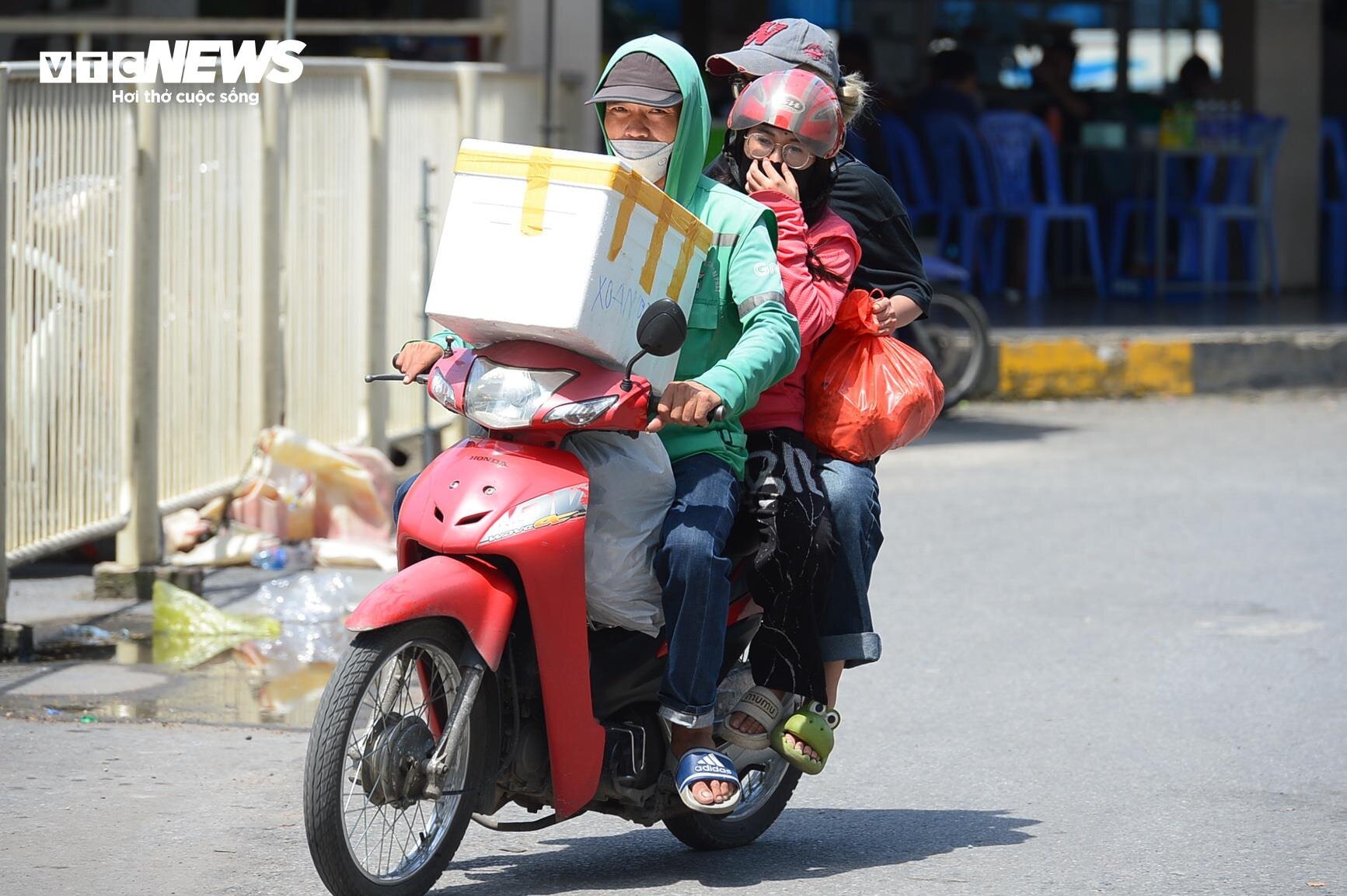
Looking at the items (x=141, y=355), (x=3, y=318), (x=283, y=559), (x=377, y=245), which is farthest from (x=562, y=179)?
(x=377, y=245)

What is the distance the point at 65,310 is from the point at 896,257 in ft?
11.1

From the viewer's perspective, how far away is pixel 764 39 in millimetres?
4609

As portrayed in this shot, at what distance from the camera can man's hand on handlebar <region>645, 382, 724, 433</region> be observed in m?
3.67

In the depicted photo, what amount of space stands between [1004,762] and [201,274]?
389 cm

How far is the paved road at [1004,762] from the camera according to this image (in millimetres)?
4191

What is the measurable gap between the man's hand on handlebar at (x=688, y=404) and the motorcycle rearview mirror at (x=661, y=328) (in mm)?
84

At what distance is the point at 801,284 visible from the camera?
4.16 metres

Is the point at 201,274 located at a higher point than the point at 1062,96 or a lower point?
lower

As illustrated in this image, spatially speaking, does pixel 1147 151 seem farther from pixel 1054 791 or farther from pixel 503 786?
pixel 503 786

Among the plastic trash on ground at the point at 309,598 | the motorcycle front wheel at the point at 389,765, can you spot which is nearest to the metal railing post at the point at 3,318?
the plastic trash on ground at the point at 309,598

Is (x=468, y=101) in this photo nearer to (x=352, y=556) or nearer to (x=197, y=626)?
(x=352, y=556)

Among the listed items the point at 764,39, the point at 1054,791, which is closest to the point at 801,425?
the point at 764,39

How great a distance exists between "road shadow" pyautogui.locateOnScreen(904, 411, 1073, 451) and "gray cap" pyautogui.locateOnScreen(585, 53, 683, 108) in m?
6.62

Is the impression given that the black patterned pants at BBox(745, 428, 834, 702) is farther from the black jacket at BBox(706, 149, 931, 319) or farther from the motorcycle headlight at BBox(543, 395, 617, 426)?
the motorcycle headlight at BBox(543, 395, 617, 426)
